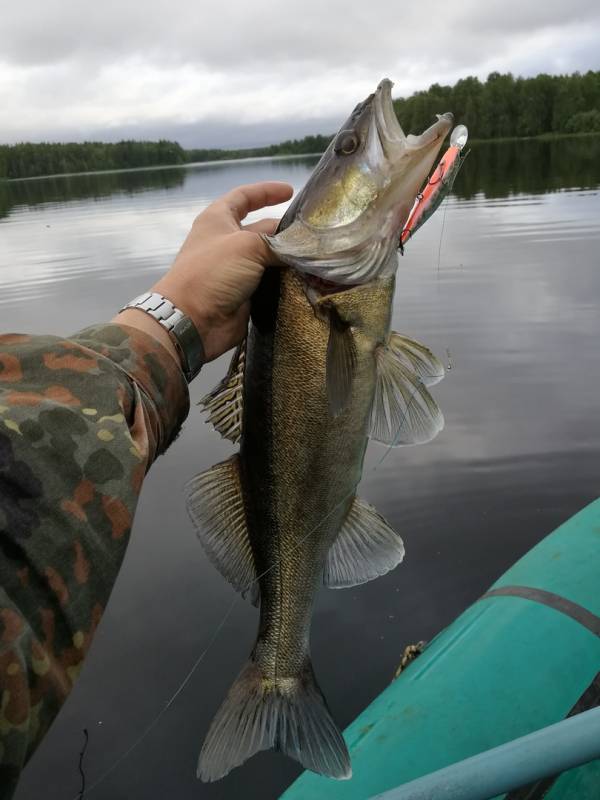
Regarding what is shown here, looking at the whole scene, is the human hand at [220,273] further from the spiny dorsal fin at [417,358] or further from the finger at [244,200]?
the spiny dorsal fin at [417,358]

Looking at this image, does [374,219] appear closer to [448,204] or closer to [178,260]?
[178,260]

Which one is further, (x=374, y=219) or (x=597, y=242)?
(x=597, y=242)

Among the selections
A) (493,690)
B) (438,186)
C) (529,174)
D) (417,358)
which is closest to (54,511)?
(417,358)

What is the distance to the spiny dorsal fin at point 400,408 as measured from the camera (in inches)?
81.1

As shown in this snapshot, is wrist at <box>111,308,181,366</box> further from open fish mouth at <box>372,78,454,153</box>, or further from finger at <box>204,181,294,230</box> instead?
open fish mouth at <box>372,78,454,153</box>

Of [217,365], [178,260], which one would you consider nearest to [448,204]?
[217,365]

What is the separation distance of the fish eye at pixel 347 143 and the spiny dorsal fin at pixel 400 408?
2.01 feet

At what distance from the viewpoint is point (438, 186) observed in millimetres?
1893

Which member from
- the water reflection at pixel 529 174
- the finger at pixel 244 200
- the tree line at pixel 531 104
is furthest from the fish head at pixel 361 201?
the tree line at pixel 531 104

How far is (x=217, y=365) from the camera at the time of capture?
27.3 feet

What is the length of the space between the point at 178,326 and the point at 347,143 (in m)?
0.78

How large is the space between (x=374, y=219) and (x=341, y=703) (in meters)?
3.07

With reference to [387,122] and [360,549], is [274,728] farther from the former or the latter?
[387,122]

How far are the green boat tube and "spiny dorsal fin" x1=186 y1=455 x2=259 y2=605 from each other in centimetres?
83
